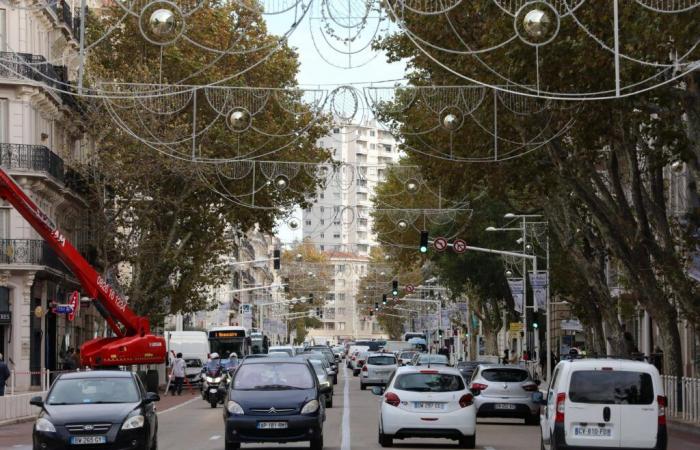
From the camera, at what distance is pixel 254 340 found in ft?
303

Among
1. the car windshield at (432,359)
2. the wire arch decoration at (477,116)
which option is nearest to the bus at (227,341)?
the car windshield at (432,359)

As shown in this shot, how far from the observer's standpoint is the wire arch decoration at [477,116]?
3428 cm

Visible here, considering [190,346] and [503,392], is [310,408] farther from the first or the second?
[190,346]

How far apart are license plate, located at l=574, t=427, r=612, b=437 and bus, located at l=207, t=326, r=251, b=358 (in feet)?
182

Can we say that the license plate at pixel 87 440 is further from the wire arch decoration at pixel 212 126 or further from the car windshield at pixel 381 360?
the car windshield at pixel 381 360

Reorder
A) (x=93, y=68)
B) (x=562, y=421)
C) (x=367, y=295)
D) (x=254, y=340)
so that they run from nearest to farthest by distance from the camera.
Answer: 1. (x=562, y=421)
2. (x=93, y=68)
3. (x=254, y=340)
4. (x=367, y=295)

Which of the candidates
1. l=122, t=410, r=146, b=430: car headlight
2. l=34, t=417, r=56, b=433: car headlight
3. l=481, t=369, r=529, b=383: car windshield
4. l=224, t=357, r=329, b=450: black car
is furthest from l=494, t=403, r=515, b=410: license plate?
l=34, t=417, r=56, b=433: car headlight

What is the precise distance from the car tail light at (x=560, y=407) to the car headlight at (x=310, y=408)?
4399 mm

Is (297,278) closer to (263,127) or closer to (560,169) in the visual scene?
(263,127)

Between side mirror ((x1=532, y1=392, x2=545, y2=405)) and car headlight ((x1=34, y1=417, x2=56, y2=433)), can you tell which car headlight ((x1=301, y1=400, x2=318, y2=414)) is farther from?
car headlight ((x1=34, y1=417, x2=56, y2=433))

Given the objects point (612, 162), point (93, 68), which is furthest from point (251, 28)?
point (612, 162)

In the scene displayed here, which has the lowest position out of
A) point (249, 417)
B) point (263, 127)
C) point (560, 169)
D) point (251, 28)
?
point (249, 417)

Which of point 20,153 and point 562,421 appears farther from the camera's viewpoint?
point 20,153

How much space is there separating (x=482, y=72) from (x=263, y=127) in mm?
24748
